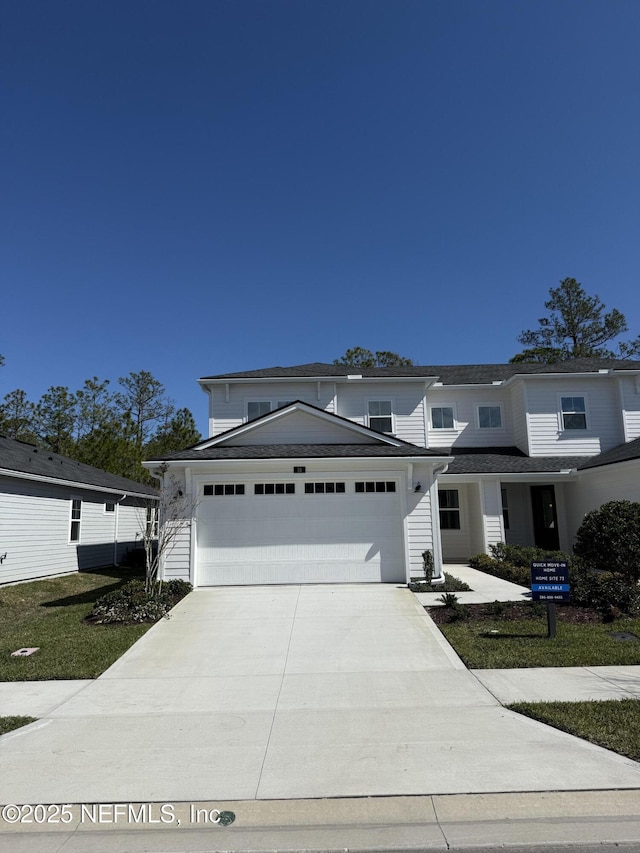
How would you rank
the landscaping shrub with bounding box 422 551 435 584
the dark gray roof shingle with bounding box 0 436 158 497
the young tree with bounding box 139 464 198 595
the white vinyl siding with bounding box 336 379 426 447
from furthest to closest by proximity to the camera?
the white vinyl siding with bounding box 336 379 426 447 < the dark gray roof shingle with bounding box 0 436 158 497 < the landscaping shrub with bounding box 422 551 435 584 < the young tree with bounding box 139 464 198 595

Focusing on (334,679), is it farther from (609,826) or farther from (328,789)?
(609,826)

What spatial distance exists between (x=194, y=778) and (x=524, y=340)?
3880 cm

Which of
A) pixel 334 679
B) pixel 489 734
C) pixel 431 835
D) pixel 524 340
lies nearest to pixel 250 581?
pixel 334 679

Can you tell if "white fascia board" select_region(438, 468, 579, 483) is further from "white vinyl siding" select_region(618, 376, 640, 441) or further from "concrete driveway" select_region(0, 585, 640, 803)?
"concrete driveway" select_region(0, 585, 640, 803)

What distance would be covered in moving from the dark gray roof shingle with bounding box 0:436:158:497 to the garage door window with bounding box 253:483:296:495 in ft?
22.7

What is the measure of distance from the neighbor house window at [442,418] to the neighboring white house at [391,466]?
53 millimetres

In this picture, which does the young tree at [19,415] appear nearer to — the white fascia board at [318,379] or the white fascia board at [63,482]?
the white fascia board at [63,482]

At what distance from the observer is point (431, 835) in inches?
139

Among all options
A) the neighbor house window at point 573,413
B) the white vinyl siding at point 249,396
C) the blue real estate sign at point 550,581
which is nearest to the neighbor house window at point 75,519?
the white vinyl siding at point 249,396

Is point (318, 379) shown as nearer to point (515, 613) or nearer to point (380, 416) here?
point (380, 416)

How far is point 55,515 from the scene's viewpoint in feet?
54.7

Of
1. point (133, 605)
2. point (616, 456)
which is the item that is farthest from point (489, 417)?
point (133, 605)

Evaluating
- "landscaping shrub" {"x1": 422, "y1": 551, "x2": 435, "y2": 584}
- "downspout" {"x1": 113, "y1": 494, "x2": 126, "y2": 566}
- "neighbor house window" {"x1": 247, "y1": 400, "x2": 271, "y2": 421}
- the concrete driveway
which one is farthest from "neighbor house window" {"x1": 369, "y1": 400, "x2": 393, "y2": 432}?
"downspout" {"x1": 113, "y1": 494, "x2": 126, "y2": 566}

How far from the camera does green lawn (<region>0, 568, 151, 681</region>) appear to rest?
725 cm
